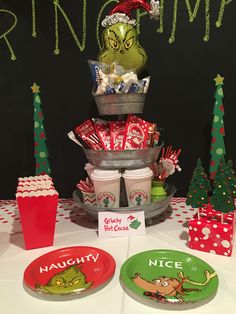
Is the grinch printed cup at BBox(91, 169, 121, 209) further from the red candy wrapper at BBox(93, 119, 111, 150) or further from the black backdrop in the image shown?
the black backdrop

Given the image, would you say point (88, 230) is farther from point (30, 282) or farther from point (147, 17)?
point (147, 17)

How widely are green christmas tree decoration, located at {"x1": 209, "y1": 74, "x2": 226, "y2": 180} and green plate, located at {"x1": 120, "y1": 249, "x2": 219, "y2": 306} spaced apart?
64 centimetres

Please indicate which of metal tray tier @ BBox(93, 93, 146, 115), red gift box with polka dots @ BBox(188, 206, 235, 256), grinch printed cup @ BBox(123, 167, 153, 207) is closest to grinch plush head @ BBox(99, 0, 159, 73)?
metal tray tier @ BBox(93, 93, 146, 115)

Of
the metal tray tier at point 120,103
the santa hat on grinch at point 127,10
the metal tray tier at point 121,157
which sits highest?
the santa hat on grinch at point 127,10

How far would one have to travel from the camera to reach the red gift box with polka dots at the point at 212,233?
3.26 ft

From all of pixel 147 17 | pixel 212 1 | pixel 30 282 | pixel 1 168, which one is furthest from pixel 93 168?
pixel 212 1

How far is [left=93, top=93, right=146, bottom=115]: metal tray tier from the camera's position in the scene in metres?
1.16

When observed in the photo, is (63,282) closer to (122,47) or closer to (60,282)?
(60,282)

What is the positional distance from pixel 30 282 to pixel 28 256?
0.64 ft

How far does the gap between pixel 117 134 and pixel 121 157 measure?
113 millimetres

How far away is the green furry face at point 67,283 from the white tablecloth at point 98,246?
30mm

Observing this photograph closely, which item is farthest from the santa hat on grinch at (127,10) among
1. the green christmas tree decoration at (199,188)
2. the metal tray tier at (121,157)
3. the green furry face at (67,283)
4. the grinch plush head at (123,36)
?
the green furry face at (67,283)

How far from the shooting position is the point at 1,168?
166cm

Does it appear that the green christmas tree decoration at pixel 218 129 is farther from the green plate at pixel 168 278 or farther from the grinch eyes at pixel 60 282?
the grinch eyes at pixel 60 282
